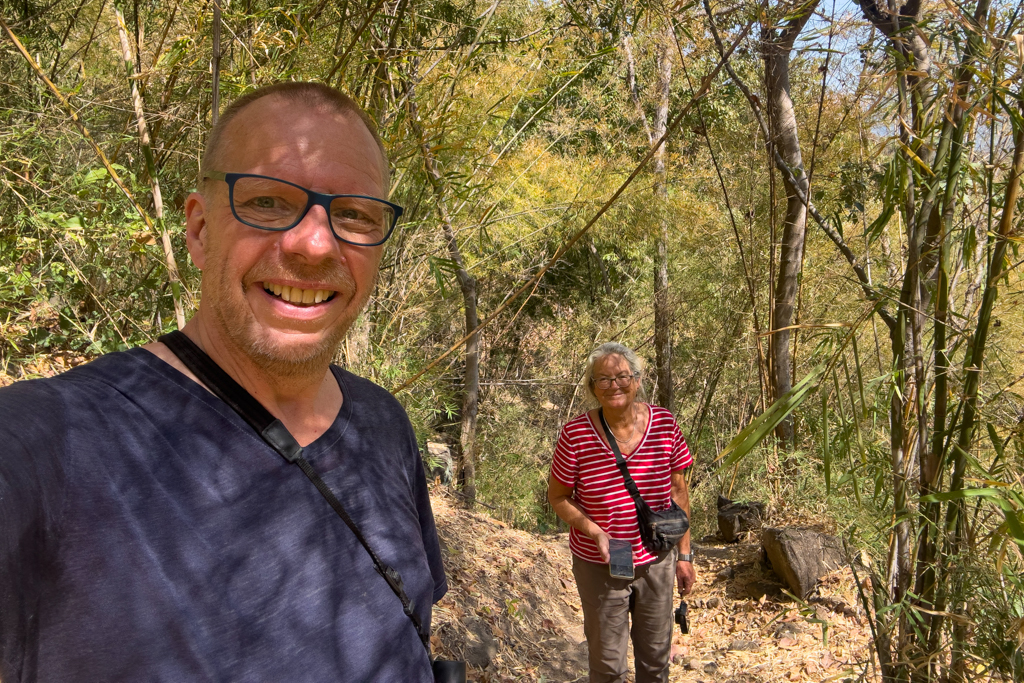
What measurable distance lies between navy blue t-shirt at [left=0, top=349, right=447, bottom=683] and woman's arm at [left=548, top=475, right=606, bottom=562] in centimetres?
187

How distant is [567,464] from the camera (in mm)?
2984

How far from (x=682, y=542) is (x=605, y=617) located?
0.47 metres

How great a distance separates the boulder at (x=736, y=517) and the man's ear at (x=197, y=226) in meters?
5.87

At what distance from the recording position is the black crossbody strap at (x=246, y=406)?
3.03 ft

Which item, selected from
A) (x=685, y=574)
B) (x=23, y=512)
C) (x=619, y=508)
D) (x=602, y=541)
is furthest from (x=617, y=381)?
(x=23, y=512)

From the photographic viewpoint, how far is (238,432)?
0.91m

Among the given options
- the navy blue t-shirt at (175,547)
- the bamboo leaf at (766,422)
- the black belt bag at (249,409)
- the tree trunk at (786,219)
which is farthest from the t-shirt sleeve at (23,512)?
the tree trunk at (786,219)

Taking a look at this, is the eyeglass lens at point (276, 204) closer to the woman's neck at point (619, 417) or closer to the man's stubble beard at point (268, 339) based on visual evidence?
the man's stubble beard at point (268, 339)

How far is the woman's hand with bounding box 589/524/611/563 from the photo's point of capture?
9.28ft

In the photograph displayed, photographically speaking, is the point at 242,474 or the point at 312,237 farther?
the point at 312,237

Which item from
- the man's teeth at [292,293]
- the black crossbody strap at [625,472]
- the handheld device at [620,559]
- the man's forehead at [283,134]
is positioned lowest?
the handheld device at [620,559]

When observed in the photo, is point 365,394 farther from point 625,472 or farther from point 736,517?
point 736,517

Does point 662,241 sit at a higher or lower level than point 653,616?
higher

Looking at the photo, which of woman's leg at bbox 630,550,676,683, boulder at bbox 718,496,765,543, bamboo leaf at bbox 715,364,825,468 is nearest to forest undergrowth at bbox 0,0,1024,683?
bamboo leaf at bbox 715,364,825,468
